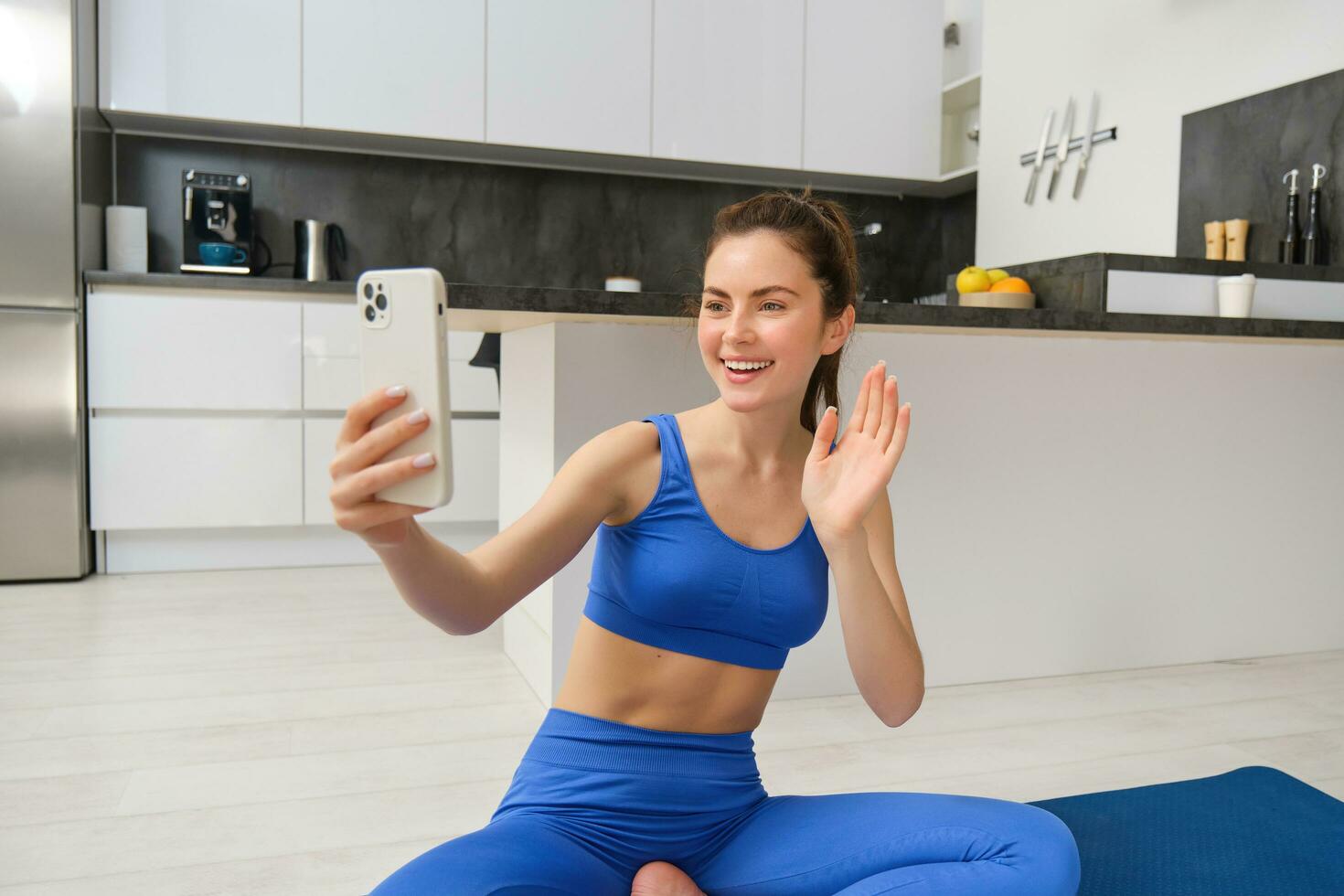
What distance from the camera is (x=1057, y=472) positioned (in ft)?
8.68

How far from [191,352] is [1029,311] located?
113 inches

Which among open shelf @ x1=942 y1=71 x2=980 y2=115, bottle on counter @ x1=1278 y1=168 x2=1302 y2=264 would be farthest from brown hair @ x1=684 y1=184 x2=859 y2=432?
open shelf @ x1=942 y1=71 x2=980 y2=115

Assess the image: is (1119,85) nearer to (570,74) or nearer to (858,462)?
(570,74)

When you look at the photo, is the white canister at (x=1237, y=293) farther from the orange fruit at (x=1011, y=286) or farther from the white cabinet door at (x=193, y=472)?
the white cabinet door at (x=193, y=472)

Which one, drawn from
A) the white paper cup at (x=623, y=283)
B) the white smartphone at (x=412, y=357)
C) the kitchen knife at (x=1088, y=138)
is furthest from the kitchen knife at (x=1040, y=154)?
the white smartphone at (x=412, y=357)

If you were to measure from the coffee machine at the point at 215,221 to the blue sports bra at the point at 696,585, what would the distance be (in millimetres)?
3315

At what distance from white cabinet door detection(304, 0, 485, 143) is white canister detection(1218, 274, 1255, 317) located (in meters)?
2.81

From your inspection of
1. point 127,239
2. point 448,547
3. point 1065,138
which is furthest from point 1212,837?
point 127,239

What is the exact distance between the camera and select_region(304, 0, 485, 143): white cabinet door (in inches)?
161

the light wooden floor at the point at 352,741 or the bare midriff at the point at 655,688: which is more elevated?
the bare midriff at the point at 655,688

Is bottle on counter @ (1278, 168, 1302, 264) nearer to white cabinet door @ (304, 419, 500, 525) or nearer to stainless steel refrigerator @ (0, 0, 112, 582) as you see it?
white cabinet door @ (304, 419, 500, 525)

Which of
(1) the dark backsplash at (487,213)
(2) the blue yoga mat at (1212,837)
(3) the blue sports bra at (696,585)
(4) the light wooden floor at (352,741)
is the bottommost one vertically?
(4) the light wooden floor at (352,741)

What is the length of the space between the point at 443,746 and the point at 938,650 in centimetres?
118

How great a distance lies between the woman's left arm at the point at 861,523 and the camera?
1.08 metres
